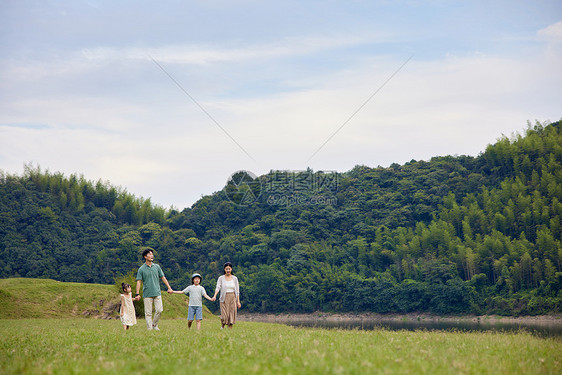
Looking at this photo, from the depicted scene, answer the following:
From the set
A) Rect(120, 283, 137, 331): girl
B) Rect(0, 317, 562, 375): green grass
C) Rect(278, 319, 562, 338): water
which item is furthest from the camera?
Rect(278, 319, 562, 338): water

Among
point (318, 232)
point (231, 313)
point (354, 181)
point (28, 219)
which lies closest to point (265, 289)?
point (318, 232)

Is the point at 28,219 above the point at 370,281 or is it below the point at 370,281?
above

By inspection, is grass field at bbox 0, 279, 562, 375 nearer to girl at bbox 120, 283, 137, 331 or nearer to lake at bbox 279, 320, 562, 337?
girl at bbox 120, 283, 137, 331

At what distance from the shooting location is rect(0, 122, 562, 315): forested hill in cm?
6825

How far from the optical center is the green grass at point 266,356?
7.23 meters

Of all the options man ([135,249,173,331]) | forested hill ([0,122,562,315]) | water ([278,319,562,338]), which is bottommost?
water ([278,319,562,338])

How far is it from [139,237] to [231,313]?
82526mm

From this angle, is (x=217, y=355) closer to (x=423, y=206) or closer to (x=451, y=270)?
(x=451, y=270)

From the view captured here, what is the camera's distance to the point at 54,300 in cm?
3250

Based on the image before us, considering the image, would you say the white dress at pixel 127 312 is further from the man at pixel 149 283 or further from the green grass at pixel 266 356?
the green grass at pixel 266 356

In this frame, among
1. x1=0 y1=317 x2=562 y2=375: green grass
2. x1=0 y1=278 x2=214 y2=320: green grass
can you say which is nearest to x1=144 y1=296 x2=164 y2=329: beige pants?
x1=0 y1=317 x2=562 y2=375: green grass

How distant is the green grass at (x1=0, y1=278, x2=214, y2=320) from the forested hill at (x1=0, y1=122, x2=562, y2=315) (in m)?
43.8

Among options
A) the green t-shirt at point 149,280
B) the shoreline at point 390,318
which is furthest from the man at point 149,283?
the shoreline at point 390,318

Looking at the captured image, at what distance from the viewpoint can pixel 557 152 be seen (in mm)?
78375
